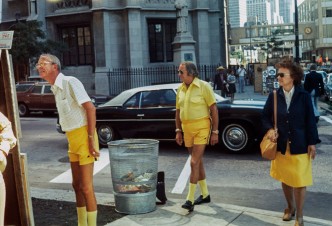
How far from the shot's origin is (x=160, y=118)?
36.0 ft

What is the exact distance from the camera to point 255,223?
5.44 meters

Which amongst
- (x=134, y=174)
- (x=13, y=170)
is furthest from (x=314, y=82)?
(x=13, y=170)

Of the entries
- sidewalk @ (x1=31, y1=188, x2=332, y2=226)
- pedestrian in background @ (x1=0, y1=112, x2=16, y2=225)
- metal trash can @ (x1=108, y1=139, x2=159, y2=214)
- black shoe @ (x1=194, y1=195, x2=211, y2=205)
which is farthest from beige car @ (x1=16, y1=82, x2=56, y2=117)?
pedestrian in background @ (x1=0, y1=112, x2=16, y2=225)

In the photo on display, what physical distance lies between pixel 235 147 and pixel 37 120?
1108 cm

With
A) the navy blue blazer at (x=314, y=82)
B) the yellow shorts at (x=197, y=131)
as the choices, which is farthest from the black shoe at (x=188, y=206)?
the navy blue blazer at (x=314, y=82)

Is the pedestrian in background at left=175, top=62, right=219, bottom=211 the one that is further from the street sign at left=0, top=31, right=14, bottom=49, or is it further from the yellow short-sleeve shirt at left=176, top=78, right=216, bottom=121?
the street sign at left=0, top=31, right=14, bottom=49

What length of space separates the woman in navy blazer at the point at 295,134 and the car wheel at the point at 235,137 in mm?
4878

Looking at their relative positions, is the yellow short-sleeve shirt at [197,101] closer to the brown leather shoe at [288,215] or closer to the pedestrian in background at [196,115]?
the pedestrian in background at [196,115]

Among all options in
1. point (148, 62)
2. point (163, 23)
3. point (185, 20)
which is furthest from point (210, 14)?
point (185, 20)

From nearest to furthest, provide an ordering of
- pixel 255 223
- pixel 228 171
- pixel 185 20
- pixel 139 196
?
1. pixel 255 223
2. pixel 139 196
3. pixel 228 171
4. pixel 185 20

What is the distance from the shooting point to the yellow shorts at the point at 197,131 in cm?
618

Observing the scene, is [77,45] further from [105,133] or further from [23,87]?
[105,133]

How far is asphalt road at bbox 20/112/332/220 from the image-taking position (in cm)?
696

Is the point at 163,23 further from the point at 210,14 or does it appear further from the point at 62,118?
the point at 62,118
